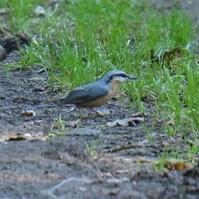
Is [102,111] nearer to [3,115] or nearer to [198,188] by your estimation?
[3,115]

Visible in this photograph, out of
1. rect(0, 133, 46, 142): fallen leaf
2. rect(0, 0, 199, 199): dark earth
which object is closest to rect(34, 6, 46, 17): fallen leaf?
rect(0, 0, 199, 199): dark earth

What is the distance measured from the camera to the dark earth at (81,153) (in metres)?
3.89

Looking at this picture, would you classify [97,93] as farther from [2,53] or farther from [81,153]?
[2,53]

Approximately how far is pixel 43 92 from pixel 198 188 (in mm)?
2837

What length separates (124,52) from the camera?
22.3ft

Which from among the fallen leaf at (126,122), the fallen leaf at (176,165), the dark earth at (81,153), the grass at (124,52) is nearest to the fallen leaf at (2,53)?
the grass at (124,52)

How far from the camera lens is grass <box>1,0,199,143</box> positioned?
5.59 m

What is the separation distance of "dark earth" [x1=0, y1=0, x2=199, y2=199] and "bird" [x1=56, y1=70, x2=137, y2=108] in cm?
13

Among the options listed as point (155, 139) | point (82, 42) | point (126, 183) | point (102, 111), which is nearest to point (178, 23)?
point (82, 42)

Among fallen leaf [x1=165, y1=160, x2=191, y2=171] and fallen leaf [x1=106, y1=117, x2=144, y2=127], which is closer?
fallen leaf [x1=165, y1=160, x2=191, y2=171]

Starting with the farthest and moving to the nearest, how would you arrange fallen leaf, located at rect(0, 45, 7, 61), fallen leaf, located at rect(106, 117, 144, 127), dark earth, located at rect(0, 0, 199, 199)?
fallen leaf, located at rect(0, 45, 7, 61) → fallen leaf, located at rect(106, 117, 144, 127) → dark earth, located at rect(0, 0, 199, 199)

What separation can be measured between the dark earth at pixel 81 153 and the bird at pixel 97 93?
128 millimetres

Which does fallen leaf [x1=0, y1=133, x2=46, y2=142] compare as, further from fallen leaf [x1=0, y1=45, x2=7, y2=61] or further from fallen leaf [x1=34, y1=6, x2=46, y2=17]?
fallen leaf [x1=34, y1=6, x2=46, y2=17]

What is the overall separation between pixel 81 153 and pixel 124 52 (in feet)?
7.77
